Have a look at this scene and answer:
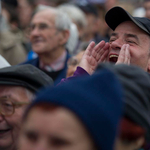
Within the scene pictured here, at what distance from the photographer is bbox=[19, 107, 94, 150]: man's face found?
1292 mm

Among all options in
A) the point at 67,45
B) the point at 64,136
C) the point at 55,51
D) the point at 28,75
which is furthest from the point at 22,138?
the point at 67,45

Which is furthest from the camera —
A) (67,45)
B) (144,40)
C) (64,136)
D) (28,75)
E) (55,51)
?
(67,45)

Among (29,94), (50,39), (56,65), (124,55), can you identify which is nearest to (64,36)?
(50,39)

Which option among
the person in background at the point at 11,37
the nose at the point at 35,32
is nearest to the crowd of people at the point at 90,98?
the nose at the point at 35,32

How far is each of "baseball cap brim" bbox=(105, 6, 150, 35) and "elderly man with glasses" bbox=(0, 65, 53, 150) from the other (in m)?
0.81

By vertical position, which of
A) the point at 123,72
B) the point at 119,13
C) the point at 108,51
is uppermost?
the point at 119,13

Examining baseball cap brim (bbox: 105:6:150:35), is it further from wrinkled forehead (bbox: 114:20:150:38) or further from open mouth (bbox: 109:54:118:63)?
open mouth (bbox: 109:54:118:63)

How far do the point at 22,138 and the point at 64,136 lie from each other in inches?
8.1

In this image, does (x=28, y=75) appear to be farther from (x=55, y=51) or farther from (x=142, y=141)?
(x=55, y=51)

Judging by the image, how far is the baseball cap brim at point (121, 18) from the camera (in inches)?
103

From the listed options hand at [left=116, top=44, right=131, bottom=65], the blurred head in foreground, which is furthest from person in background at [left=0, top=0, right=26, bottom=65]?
the blurred head in foreground

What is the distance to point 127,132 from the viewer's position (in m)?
1.45

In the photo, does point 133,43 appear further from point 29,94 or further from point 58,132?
point 58,132

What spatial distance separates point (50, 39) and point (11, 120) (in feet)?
10.0
